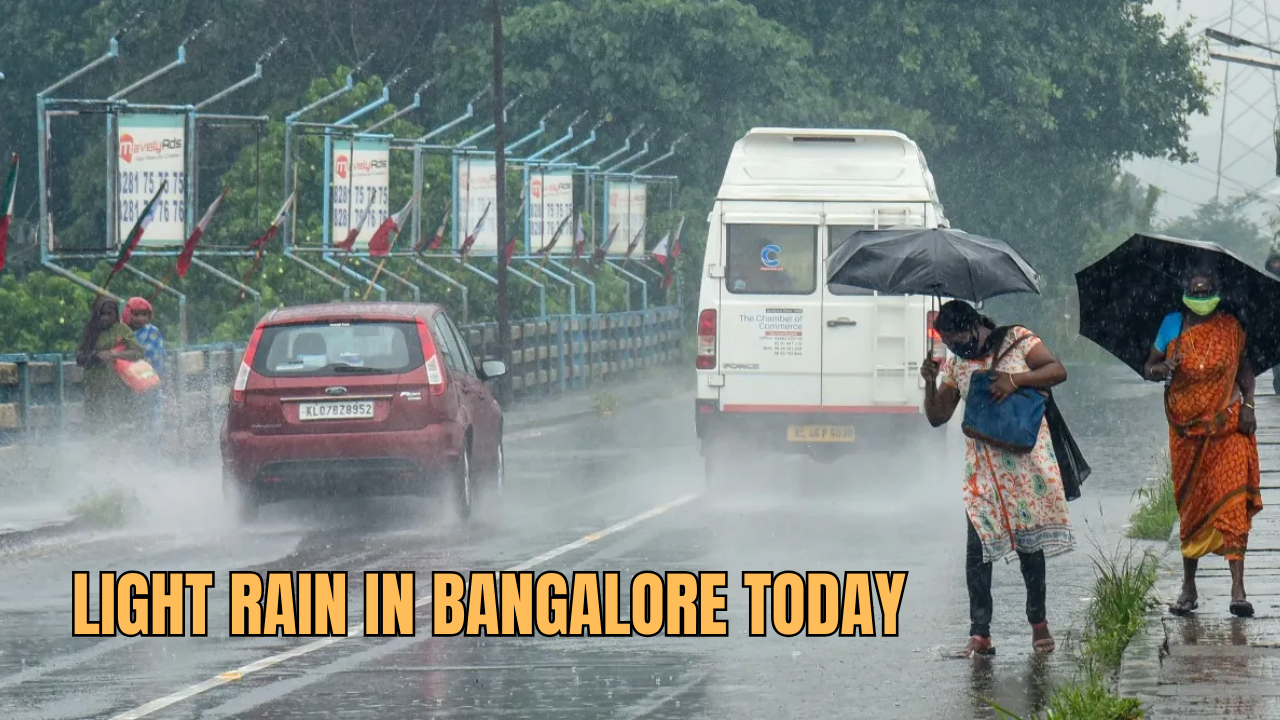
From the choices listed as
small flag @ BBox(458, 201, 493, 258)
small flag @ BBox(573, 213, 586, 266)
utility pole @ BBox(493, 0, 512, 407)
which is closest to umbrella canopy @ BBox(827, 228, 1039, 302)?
utility pole @ BBox(493, 0, 512, 407)

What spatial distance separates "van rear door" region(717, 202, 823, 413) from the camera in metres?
18.8

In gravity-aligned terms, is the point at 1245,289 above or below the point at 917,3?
below

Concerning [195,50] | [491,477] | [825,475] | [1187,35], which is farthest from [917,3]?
[491,477]

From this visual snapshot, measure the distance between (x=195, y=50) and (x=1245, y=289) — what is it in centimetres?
4226

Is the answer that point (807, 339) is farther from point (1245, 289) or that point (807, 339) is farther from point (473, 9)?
point (473, 9)

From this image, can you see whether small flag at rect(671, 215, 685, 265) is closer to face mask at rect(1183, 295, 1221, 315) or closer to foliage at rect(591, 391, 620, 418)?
foliage at rect(591, 391, 620, 418)

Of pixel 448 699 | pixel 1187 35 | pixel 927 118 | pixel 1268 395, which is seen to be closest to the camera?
pixel 448 699

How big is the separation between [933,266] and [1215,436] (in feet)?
5.29

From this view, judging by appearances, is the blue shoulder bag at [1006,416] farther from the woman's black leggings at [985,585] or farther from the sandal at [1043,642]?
the sandal at [1043,642]

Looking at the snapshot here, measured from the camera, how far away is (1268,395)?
29.0 metres

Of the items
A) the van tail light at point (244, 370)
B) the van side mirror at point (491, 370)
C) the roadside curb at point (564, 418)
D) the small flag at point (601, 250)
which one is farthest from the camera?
the small flag at point (601, 250)

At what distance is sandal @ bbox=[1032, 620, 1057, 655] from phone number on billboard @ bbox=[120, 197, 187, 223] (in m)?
14.7

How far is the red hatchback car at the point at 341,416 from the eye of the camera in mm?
15961

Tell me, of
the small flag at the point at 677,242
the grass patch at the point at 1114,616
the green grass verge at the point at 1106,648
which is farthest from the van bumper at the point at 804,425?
the small flag at the point at 677,242
